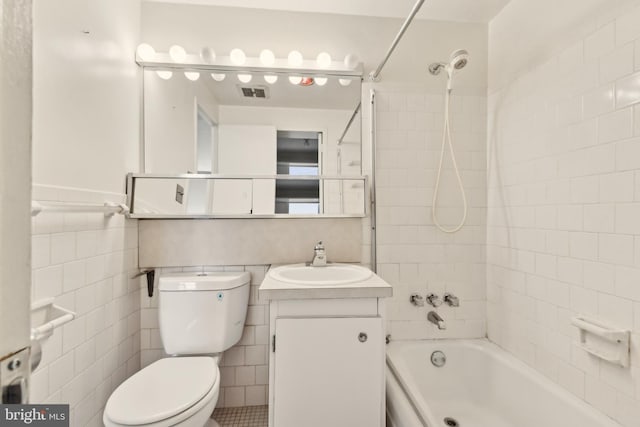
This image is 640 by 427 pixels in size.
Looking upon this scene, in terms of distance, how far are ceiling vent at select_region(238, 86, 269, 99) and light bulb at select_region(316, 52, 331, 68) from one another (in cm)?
35

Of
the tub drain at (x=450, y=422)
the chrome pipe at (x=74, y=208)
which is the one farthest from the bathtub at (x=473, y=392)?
the chrome pipe at (x=74, y=208)

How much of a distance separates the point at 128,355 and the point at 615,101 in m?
2.49

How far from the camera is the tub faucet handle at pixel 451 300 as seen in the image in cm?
163

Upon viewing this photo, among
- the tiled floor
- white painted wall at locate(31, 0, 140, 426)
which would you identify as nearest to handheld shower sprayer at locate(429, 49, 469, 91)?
white painted wall at locate(31, 0, 140, 426)

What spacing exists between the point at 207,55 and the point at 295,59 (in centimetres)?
49

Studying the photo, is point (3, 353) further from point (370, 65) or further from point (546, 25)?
point (546, 25)

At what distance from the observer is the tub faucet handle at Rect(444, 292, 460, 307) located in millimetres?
1633

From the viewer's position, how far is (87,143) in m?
1.19

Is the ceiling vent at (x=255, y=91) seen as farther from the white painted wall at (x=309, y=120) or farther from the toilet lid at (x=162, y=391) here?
the toilet lid at (x=162, y=391)

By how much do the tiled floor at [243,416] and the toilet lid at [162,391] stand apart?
0.49 m

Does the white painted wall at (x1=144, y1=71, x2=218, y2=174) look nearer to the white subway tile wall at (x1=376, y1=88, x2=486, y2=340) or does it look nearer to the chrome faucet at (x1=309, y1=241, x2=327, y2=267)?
the chrome faucet at (x1=309, y1=241, x2=327, y2=267)

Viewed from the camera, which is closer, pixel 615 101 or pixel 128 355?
pixel 615 101

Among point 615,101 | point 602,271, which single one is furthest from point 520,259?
point 615,101

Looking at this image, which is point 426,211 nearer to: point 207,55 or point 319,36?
point 319,36
